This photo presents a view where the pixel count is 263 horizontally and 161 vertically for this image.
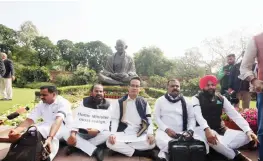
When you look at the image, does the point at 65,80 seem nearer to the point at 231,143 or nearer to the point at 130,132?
the point at 130,132

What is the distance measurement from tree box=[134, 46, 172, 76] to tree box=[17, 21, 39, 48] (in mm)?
17573

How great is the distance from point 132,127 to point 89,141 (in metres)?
0.72

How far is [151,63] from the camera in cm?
4278

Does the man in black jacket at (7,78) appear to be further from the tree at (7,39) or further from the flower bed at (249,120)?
the tree at (7,39)

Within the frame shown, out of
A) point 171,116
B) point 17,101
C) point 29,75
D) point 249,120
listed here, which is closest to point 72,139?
point 171,116

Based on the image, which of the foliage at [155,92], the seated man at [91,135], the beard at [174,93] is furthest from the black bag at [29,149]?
the foliage at [155,92]

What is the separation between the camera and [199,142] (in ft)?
10.6

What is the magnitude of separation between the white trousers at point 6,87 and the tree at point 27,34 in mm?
31068

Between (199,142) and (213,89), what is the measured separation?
3.24 feet

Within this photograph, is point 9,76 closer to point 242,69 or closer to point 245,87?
point 245,87

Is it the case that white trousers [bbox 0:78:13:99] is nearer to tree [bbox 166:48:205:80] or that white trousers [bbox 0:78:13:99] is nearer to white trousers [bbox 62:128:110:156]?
white trousers [bbox 62:128:110:156]

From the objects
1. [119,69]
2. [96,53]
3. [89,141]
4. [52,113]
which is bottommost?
[89,141]

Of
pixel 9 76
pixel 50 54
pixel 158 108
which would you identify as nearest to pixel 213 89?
pixel 158 108

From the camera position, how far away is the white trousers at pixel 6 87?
9.99 meters
